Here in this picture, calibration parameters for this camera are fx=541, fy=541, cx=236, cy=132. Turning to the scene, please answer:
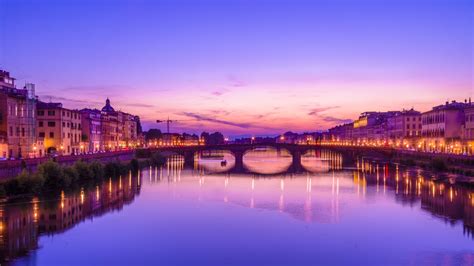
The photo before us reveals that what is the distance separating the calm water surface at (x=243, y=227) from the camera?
2442cm

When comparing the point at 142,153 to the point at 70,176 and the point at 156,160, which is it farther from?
the point at 70,176

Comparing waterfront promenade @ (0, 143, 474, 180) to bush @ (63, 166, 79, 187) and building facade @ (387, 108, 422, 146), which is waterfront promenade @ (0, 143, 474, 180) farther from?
building facade @ (387, 108, 422, 146)

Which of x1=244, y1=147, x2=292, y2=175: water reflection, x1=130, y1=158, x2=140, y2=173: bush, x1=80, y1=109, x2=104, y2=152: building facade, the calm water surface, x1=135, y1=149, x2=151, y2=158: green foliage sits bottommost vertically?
the calm water surface

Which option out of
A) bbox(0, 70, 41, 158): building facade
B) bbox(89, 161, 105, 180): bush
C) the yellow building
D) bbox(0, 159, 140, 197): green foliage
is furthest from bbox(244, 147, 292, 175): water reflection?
bbox(0, 70, 41, 158): building facade

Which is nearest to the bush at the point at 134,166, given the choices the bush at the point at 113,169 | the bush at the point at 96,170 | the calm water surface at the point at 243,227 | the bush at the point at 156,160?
the bush at the point at 113,169

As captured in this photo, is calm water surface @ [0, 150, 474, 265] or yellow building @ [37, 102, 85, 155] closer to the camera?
calm water surface @ [0, 150, 474, 265]

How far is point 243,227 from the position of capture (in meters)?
31.0

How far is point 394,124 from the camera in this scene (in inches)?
4892

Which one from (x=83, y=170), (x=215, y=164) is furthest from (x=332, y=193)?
(x=215, y=164)

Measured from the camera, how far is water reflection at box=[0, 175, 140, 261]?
26.1 metres

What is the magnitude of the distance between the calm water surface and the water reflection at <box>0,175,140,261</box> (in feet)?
0.18

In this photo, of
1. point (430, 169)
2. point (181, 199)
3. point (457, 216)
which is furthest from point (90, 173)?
point (430, 169)

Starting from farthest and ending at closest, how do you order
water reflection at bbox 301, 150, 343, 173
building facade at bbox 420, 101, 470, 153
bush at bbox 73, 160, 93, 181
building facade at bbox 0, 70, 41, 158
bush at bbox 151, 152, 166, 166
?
1. bush at bbox 151, 152, 166, 166
2. water reflection at bbox 301, 150, 343, 173
3. building facade at bbox 420, 101, 470, 153
4. building facade at bbox 0, 70, 41, 158
5. bush at bbox 73, 160, 93, 181

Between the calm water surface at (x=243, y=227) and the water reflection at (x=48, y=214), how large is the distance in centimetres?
6
